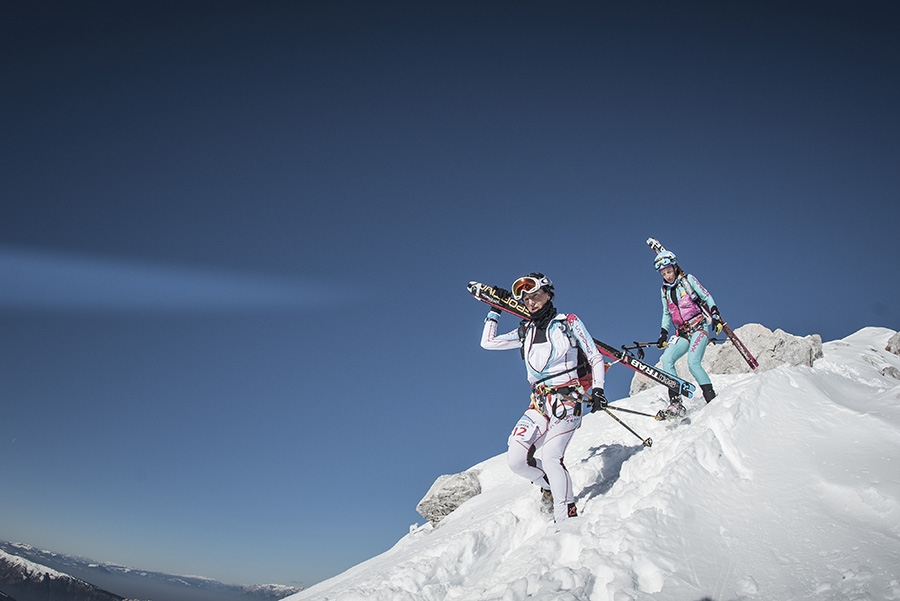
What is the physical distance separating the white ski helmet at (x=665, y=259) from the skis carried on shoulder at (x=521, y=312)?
2148mm

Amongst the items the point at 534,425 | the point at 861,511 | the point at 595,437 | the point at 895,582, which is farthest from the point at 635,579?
the point at 595,437

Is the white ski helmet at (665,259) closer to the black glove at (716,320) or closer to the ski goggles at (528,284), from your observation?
the black glove at (716,320)

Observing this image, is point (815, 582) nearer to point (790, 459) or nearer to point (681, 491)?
point (681, 491)

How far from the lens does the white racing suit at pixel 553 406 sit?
6059 mm

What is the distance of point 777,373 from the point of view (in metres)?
7.87

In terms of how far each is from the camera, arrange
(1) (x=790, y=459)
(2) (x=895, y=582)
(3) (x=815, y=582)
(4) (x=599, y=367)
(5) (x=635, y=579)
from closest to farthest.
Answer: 1. (2) (x=895, y=582)
2. (3) (x=815, y=582)
3. (5) (x=635, y=579)
4. (1) (x=790, y=459)
5. (4) (x=599, y=367)

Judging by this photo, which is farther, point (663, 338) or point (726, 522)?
point (663, 338)

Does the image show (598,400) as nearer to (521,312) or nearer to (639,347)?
(521,312)

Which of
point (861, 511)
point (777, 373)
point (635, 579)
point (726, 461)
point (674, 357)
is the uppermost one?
point (674, 357)

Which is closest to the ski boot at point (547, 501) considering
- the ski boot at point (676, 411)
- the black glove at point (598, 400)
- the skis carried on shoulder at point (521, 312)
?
the black glove at point (598, 400)

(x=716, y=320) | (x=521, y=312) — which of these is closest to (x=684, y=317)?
(x=716, y=320)

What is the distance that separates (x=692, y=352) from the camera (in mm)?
9406

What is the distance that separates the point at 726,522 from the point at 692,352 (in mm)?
5607

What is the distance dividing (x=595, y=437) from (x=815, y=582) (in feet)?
26.7
